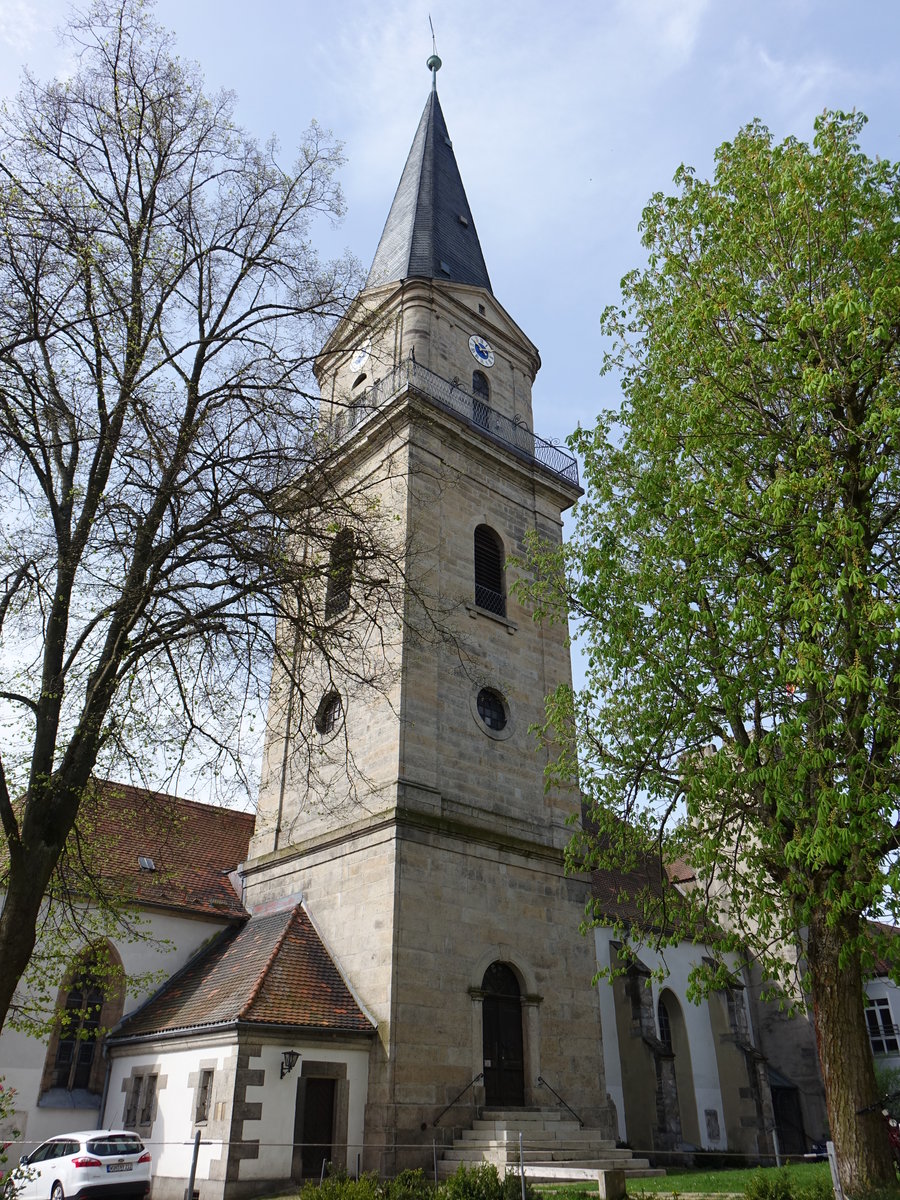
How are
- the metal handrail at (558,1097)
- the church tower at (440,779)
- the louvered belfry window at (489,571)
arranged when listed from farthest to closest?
1. the louvered belfry window at (489,571)
2. the metal handrail at (558,1097)
3. the church tower at (440,779)

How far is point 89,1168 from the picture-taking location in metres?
12.5

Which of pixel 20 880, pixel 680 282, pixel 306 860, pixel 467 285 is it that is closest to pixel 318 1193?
pixel 20 880

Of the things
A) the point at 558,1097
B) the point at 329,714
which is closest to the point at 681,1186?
the point at 558,1097

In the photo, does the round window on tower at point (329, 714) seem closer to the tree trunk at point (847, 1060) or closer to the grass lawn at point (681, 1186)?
the grass lawn at point (681, 1186)

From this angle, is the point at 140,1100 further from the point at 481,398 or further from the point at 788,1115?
the point at 788,1115

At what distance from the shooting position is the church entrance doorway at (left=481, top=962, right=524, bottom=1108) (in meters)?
15.5

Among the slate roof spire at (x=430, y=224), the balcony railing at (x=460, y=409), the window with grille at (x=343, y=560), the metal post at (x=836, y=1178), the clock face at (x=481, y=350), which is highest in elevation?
the slate roof spire at (x=430, y=224)

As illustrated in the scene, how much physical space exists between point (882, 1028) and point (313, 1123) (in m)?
25.5

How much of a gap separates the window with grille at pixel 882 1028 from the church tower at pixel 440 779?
16942 millimetres

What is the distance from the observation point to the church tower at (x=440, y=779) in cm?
1445

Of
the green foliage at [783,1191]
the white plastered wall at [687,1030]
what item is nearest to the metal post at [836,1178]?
the green foliage at [783,1191]

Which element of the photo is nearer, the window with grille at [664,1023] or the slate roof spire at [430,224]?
the window with grille at [664,1023]

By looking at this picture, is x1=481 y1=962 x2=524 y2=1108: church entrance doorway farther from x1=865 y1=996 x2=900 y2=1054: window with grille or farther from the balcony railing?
x1=865 y1=996 x2=900 y2=1054: window with grille

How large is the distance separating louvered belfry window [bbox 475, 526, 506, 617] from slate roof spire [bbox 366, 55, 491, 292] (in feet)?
22.8
